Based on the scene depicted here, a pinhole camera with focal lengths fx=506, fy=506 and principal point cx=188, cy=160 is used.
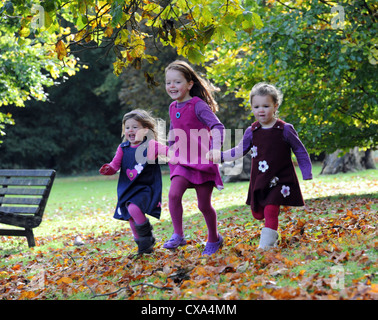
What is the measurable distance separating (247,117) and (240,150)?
549 centimetres

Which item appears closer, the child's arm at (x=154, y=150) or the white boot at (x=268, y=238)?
the white boot at (x=268, y=238)

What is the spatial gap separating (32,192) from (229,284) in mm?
5333

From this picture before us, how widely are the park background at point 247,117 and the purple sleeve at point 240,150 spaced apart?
→ 2.90 feet

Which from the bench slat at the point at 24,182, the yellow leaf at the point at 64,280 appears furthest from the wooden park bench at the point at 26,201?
the yellow leaf at the point at 64,280

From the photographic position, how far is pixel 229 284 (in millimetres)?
3701

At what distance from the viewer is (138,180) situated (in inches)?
212

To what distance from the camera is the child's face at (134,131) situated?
5465 mm

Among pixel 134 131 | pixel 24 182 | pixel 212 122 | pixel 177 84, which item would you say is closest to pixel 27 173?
pixel 24 182

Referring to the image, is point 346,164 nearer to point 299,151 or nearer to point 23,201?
point 23,201

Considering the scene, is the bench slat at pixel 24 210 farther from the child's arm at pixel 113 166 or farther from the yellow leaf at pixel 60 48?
the yellow leaf at pixel 60 48

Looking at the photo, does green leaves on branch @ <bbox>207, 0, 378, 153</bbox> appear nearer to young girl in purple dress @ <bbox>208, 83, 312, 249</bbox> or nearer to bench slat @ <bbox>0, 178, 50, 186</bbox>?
young girl in purple dress @ <bbox>208, 83, 312, 249</bbox>

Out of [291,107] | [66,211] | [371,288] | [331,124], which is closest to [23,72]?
[66,211]

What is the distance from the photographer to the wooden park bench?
766 cm
